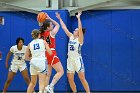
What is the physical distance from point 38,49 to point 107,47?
478 centimetres

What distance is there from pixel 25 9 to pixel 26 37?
1021mm

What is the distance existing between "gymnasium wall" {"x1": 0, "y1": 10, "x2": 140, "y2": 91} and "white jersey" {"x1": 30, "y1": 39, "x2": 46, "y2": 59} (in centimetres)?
393

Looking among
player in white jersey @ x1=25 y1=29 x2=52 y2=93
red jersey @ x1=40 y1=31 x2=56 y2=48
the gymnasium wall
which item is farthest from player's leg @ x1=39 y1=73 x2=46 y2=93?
the gymnasium wall

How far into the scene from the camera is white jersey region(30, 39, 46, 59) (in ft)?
27.5

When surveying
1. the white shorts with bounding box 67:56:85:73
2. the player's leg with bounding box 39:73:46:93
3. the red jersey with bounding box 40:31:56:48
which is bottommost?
the player's leg with bounding box 39:73:46:93

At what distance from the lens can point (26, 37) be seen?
12922 mm

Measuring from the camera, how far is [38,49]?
8391mm

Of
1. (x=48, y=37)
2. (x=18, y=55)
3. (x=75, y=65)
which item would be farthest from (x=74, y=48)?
(x=18, y=55)

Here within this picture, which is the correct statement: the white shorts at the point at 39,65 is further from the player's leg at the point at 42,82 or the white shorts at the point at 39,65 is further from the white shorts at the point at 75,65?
the white shorts at the point at 75,65

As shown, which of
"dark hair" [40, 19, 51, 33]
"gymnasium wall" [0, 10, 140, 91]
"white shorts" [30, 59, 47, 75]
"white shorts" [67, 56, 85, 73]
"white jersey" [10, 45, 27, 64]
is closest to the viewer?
"white shorts" [30, 59, 47, 75]

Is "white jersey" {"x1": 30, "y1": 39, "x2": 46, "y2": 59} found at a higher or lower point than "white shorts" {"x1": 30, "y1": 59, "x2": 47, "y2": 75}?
higher

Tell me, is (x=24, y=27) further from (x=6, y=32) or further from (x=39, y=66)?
(x=39, y=66)

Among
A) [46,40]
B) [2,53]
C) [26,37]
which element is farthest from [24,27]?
[46,40]

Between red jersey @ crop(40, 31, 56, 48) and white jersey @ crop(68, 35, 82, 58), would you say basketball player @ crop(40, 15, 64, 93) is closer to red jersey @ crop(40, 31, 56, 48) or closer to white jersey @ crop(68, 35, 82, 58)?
red jersey @ crop(40, 31, 56, 48)
